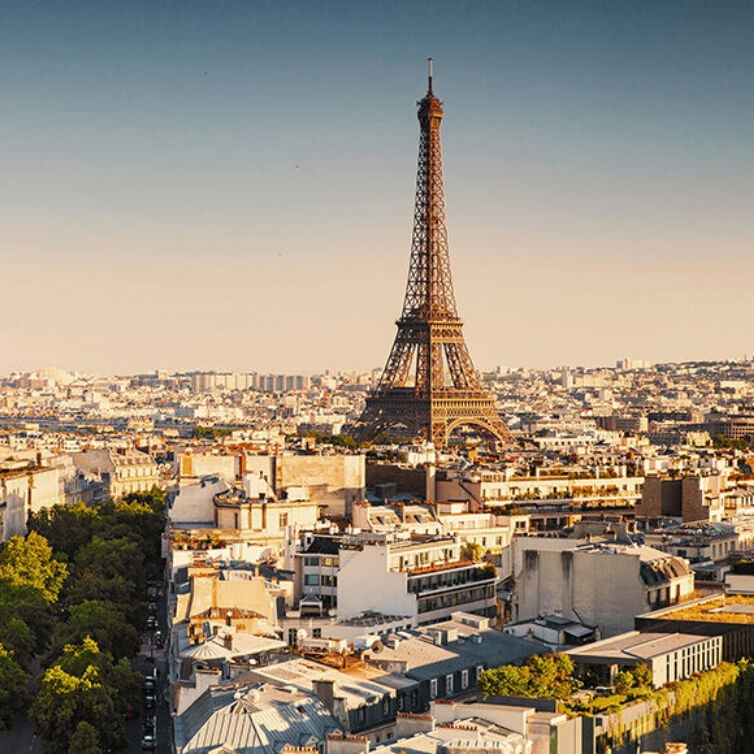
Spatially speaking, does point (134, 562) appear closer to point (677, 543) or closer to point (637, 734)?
point (677, 543)

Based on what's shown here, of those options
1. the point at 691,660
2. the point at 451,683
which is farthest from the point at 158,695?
the point at 691,660

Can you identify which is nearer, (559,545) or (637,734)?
(637,734)

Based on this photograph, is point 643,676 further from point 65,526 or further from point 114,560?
point 65,526

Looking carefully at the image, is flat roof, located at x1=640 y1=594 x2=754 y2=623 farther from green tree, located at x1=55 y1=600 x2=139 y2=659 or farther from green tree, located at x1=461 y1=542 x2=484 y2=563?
green tree, located at x1=55 y1=600 x2=139 y2=659

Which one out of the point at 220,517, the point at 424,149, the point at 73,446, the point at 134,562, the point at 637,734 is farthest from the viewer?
the point at 73,446

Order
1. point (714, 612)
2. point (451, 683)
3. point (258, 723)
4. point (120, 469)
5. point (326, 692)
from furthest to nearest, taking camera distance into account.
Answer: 1. point (120, 469)
2. point (714, 612)
3. point (451, 683)
4. point (326, 692)
5. point (258, 723)

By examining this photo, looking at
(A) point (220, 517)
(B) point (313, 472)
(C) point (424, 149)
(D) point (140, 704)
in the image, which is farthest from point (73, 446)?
(D) point (140, 704)

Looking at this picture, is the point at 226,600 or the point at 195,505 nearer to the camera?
the point at 226,600

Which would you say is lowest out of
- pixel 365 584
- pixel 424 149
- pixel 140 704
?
pixel 140 704
